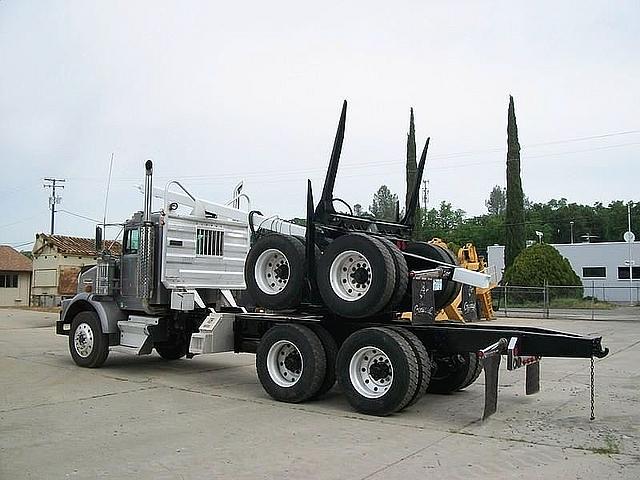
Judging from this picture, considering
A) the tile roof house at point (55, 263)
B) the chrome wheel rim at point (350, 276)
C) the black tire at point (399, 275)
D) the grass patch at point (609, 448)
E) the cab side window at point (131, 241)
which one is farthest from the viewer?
the tile roof house at point (55, 263)

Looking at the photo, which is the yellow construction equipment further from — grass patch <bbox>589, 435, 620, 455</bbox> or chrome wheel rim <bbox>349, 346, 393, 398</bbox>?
grass patch <bbox>589, 435, 620, 455</bbox>

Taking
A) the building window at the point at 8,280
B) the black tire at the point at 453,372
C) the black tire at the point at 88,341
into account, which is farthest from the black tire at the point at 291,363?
the building window at the point at 8,280

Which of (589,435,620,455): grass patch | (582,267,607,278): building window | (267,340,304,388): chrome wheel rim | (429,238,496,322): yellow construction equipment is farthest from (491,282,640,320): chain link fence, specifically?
(589,435,620,455): grass patch

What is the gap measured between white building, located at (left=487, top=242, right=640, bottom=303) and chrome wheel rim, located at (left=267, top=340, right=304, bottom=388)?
143 feet

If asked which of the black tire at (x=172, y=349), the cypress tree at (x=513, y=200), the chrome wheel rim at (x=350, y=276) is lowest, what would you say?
the black tire at (x=172, y=349)

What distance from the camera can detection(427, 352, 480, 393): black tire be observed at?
1047 centimetres

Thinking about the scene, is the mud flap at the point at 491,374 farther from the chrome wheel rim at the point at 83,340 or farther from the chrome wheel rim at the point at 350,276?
the chrome wheel rim at the point at 83,340

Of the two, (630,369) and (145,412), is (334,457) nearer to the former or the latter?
(145,412)

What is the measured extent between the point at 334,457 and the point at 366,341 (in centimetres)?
238

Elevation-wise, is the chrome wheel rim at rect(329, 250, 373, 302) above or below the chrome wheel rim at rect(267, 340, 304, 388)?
above

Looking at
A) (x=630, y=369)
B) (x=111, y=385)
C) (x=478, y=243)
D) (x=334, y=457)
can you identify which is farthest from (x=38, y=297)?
(x=478, y=243)

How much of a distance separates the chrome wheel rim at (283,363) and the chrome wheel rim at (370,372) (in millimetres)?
1079

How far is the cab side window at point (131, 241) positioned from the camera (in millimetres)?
12773

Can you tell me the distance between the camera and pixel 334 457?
687cm
